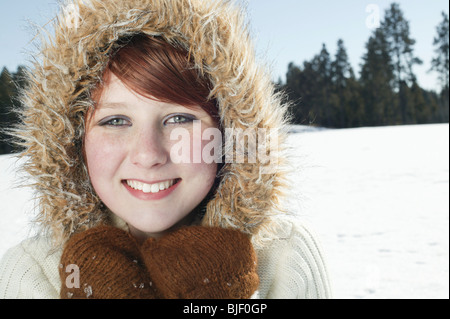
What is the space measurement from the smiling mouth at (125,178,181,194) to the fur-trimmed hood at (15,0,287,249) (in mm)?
217

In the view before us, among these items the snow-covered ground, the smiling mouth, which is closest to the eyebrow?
the smiling mouth

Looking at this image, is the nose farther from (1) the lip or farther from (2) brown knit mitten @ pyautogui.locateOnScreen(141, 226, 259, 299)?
(2) brown knit mitten @ pyautogui.locateOnScreen(141, 226, 259, 299)

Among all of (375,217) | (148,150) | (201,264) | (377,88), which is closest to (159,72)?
(148,150)

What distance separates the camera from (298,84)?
105ft

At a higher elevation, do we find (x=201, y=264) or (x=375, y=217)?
(x=201, y=264)

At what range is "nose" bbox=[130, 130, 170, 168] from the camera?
3.99 ft

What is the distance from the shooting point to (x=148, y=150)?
1217 millimetres

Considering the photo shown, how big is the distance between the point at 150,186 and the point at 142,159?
4.4 inches

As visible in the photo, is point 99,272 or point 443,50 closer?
point 99,272

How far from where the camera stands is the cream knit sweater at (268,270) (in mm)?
1538

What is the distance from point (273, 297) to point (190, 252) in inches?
21.2

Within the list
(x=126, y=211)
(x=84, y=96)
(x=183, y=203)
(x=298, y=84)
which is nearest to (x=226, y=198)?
(x=183, y=203)

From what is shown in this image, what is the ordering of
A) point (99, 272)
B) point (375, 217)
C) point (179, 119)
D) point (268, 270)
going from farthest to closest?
point (375, 217) < point (268, 270) < point (179, 119) < point (99, 272)

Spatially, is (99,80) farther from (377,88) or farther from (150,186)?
(377,88)
